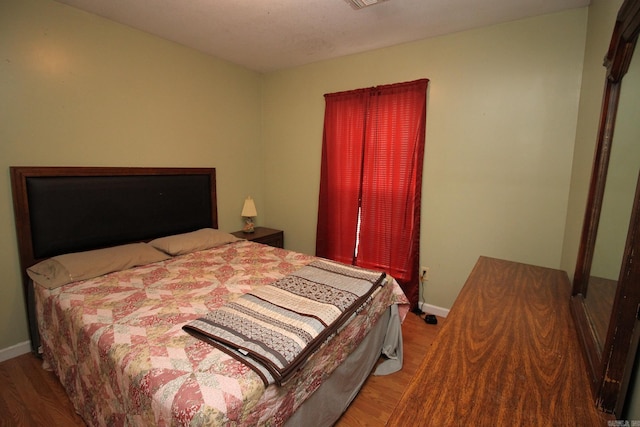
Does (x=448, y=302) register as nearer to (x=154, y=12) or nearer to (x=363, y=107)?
(x=363, y=107)

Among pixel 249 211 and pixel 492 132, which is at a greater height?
pixel 492 132

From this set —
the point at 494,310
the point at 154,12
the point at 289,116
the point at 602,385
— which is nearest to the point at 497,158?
the point at 494,310

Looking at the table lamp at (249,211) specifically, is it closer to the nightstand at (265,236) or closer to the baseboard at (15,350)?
the nightstand at (265,236)

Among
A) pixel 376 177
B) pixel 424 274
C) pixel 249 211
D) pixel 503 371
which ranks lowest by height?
pixel 424 274

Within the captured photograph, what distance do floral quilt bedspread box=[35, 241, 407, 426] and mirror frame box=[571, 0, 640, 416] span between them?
0.98 meters

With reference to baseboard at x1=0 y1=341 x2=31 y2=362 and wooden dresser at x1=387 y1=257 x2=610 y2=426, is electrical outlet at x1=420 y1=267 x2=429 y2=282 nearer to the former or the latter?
wooden dresser at x1=387 y1=257 x2=610 y2=426

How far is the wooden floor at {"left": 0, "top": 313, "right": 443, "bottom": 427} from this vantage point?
63.0 inches

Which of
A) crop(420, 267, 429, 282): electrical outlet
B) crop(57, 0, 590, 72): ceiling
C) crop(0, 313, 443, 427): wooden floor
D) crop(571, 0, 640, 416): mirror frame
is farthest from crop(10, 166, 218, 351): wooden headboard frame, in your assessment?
crop(571, 0, 640, 416): mirror frame

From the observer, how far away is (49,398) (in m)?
1.73

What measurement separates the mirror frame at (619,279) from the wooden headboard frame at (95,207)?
3.00 m

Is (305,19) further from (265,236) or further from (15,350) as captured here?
(15,350)

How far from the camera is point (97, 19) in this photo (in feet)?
7.36

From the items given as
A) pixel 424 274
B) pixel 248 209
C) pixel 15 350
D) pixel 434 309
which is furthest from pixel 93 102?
pixel 434 309

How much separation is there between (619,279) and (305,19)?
96.5 inches
